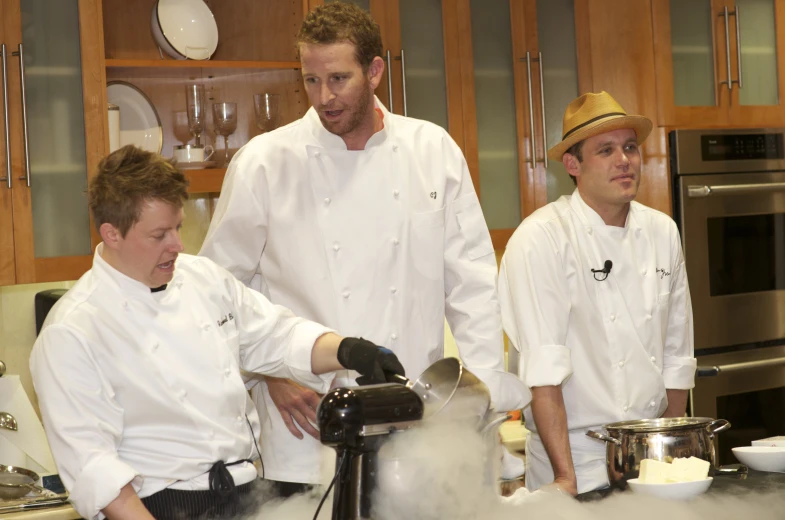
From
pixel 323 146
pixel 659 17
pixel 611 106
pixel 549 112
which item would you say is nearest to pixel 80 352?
pixel 323 146

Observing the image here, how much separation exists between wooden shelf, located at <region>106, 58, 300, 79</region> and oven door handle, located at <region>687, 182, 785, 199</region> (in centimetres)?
134

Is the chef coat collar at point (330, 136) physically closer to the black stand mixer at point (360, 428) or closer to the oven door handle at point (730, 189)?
the black stand mixer at point (360, 428)

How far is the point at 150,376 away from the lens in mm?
1612

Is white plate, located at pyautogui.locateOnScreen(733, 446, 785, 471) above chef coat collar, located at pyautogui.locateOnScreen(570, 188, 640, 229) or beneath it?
beneath

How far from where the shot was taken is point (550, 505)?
1410 millimetres

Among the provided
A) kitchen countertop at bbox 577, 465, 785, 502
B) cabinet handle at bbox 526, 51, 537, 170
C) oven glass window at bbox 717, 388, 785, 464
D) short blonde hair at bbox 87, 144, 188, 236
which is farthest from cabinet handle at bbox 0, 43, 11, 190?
oven glass window at bbox 717, 388, 785, 464

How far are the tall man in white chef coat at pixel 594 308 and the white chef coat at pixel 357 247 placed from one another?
0.18m

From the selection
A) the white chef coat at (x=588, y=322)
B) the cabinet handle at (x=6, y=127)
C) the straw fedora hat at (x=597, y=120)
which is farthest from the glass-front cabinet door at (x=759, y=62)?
the cabinet handle at (x=6, y=127)

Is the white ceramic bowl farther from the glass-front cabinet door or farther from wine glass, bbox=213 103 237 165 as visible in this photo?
the glass-front cabinet door

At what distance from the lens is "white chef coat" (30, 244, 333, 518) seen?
1.51m

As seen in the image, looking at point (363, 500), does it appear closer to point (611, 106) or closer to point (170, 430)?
point (170, 430)

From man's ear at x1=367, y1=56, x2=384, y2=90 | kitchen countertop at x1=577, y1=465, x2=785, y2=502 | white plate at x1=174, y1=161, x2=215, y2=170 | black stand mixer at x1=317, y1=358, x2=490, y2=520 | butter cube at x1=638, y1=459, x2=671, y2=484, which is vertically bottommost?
kitchen countertop at x1=577, y1=465, x2=785, y2=502

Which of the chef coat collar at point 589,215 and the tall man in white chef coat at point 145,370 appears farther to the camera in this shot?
the chef coat collar at point 589,215

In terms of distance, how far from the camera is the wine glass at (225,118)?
286 centimetres
